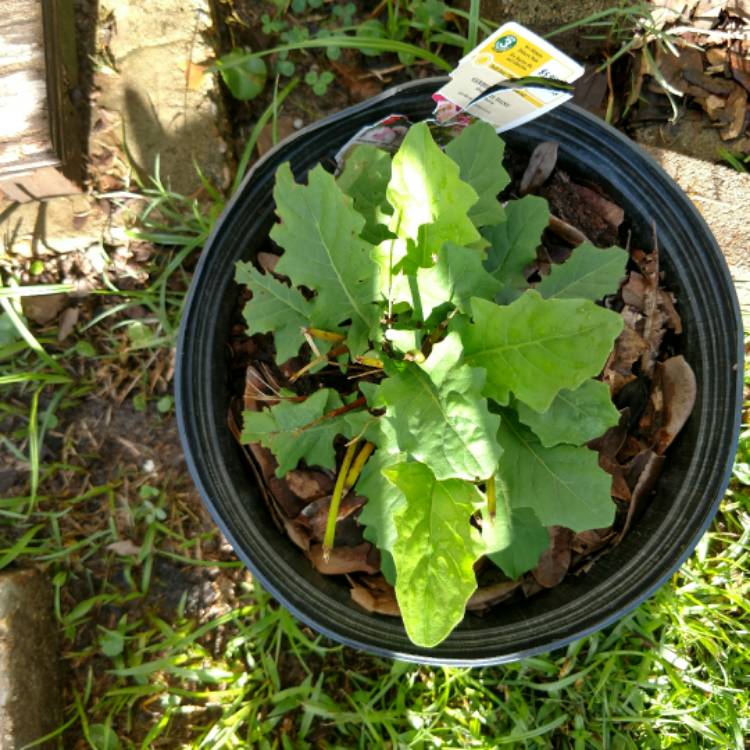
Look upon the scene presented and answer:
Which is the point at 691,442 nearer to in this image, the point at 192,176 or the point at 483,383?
the point at 483,383

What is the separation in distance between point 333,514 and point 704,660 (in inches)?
47.2

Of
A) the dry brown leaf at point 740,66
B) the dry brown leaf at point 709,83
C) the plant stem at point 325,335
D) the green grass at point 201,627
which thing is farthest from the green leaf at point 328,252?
the dry brown leaf at point 740,66

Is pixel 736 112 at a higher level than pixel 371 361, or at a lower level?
higher

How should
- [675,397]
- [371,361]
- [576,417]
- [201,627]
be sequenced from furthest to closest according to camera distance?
1. [201,627]
2. [675,397]
3. [371,361]
4. [576,417]

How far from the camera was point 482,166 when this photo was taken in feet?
4.48

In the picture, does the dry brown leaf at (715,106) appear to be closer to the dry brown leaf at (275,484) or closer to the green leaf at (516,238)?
the green leaf at (516,238)

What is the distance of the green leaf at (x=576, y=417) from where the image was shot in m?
1.22

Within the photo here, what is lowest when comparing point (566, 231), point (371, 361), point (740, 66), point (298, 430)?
point (298, 430)

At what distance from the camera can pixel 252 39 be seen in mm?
2141

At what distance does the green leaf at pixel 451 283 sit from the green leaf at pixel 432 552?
28 centimetres

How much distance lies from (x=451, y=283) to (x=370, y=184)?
1.00 ft

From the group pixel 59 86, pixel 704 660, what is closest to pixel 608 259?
pixel 704 660

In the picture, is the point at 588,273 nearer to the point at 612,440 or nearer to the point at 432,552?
the point at 612,440

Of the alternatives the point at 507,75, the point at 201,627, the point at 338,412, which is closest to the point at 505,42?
the point at 507,75
